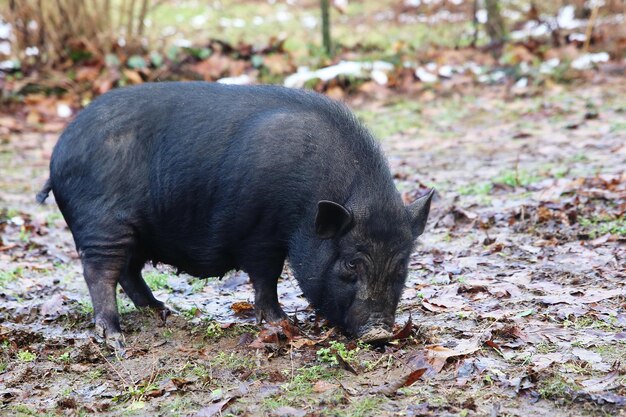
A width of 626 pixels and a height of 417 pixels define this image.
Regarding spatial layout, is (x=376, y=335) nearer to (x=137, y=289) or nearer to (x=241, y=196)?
(x=241, y=196)

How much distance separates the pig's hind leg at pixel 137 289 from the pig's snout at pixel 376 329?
163cm

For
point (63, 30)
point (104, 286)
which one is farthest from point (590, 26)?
point (104, 286)

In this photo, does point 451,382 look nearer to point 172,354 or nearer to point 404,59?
point 172,354

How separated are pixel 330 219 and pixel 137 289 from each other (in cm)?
174

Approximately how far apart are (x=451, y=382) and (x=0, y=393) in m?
2.25

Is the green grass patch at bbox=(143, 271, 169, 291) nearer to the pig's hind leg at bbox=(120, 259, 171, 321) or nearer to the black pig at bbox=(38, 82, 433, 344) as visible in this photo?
the pig's hind leg at bbox=(120, 259, 171, 321)

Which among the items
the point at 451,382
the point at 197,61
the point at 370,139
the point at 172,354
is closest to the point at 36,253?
the point at 172,354

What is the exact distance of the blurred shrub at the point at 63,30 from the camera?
13.2 metres

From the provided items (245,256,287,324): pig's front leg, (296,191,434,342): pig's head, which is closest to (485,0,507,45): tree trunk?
(245,256,287,324): pig's front leg

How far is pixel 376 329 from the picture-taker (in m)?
4.58

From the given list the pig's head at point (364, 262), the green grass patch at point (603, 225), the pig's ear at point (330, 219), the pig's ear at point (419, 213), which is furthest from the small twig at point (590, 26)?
the pig's ear at point (330, 219)

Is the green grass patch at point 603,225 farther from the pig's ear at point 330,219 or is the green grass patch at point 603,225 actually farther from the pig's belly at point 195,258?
the pig's belly at point 195,258

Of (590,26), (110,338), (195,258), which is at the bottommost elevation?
(110,338)

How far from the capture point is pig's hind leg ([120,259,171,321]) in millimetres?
5695
